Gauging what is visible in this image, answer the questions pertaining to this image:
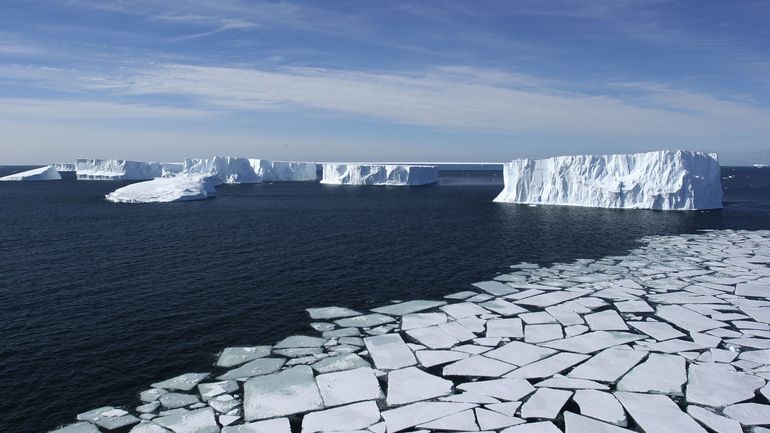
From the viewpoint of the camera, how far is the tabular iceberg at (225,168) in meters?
92.2

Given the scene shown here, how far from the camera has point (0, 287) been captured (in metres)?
19.8

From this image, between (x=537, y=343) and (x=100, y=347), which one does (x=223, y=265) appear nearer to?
(x=100, y=347)

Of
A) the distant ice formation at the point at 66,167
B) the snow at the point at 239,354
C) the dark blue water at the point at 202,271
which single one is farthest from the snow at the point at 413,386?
the distant ice formation at the point at 66,167

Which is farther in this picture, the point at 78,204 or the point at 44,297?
the point at 78,204

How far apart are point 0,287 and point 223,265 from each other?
333 inches

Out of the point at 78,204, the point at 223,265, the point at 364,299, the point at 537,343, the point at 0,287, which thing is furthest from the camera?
the point at 78,204

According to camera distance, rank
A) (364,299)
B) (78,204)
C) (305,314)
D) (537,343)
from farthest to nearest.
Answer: (78,204)
(364,299)
(305,314)
(537,343)

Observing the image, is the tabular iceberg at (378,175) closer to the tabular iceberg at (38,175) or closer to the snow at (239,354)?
the tabular iceberg at (38,175)

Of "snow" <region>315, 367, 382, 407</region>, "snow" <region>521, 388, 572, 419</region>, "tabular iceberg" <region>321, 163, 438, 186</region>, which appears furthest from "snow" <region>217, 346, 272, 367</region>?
"tabular iceberg" <region>321, 163, 438, 186</region>

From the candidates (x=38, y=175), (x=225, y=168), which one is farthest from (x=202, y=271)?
(x=38, y=175)

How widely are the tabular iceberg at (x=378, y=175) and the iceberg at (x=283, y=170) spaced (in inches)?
597

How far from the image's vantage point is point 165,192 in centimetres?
5956

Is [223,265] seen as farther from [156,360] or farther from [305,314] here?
[156,360]

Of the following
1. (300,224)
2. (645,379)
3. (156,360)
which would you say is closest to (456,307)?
(645,379)
